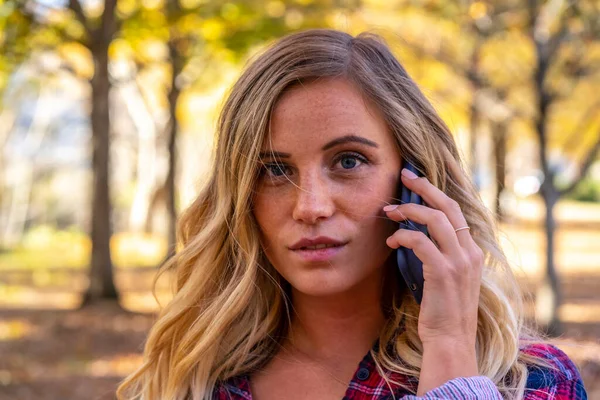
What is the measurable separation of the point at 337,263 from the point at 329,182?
20 centimetres

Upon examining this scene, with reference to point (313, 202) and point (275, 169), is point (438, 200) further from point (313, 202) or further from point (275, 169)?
point (275, 169)

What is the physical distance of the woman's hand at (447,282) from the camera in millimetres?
1909

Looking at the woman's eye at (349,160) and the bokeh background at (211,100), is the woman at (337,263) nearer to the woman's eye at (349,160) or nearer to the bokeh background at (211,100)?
the woman's eye at (349,160)

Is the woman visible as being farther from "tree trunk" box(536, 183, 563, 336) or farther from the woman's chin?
"tree trunk" box(536, 183, 563, 336)

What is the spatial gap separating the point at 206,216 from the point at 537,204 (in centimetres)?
3710

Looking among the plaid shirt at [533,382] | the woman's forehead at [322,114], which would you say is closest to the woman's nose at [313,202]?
the woman's forehead at [322,114]

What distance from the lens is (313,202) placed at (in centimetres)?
203

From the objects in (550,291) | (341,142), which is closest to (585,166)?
(550,291)

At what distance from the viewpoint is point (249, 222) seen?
2.29 m

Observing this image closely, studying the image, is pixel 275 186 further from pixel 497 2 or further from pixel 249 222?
pixel 497 2

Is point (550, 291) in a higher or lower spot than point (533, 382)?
lower

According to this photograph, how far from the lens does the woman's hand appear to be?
1.91m

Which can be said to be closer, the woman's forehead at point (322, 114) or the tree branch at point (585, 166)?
the woman's forehead at point (322, 114)

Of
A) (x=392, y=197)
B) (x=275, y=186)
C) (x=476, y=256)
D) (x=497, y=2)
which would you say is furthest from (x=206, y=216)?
(x=497, y=2)
